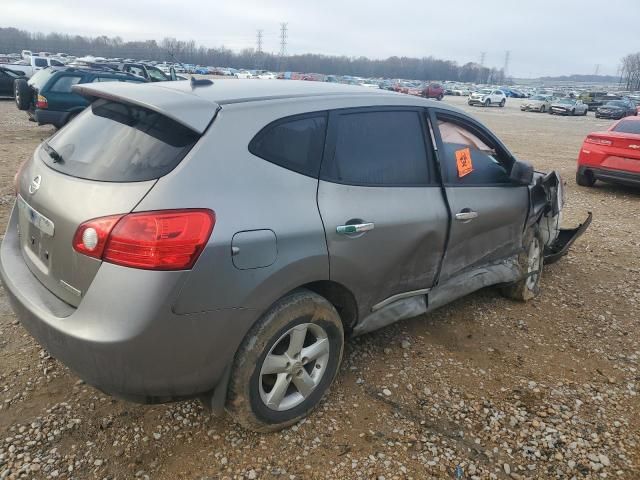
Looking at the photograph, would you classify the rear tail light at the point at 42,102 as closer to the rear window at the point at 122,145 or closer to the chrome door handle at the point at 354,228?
the rear window at the point at 122,145

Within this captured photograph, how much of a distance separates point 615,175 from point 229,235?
899cm

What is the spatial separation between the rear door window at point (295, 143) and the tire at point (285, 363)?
634 mm

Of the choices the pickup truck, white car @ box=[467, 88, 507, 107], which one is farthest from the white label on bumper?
white car @ box=[467, 88, 507, 107]

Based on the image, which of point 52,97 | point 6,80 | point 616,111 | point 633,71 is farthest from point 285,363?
point 633,71

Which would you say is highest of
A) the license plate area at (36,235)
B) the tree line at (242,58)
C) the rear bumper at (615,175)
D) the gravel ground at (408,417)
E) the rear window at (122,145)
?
the tree line at (242,58)

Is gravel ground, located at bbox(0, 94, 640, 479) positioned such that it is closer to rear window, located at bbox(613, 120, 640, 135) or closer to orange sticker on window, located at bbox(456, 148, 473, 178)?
orange sticker on window, located at bbox(456, 148, 473, 178)

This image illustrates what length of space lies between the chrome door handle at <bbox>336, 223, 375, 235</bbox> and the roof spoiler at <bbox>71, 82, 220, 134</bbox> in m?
0.81

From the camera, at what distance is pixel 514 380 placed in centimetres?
319

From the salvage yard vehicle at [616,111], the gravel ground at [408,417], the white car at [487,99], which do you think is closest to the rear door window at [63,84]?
the gravel ground at [408,417]

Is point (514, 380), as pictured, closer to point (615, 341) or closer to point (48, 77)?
point (615, 341)

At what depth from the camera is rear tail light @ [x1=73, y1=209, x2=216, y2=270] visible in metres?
1.93


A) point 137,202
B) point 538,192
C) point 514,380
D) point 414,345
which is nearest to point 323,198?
point 137,202

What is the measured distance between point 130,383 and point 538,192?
3.52 m

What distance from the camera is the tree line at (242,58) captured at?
309 ft
